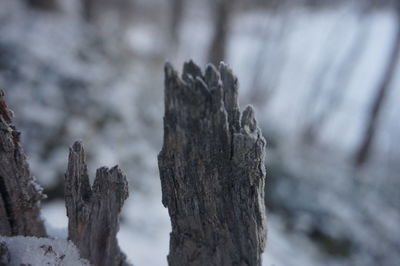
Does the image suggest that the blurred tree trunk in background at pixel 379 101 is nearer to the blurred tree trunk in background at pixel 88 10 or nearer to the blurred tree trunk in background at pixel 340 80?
the blurred tree trunk in background at pixel 340 80

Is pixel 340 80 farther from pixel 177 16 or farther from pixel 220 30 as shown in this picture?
pixel 220 30

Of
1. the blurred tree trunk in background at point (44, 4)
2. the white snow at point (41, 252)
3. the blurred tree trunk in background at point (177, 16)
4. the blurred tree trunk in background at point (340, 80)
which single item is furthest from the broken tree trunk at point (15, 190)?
the blurred tree trunk in background at point (340, 80)

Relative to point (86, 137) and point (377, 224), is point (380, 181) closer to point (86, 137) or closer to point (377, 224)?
point (377, 224)

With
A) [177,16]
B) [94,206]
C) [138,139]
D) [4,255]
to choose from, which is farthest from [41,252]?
[177,16]

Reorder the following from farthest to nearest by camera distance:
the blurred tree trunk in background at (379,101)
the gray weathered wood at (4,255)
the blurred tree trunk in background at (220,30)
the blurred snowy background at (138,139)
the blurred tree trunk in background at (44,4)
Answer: the blurred tree trunk in background at (379,101) → the blurred tree trunk in background at (220,30) → the blurred tree trunk in background at (44,4) → the blurred snowy background at (138,139) → the gray weathered wood at (4,255)

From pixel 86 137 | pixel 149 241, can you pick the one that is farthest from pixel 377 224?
pixel 86 137

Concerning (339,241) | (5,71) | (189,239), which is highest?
(5,71)

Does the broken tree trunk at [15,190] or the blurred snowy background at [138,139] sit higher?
the blurred snowy background at [138,139]
